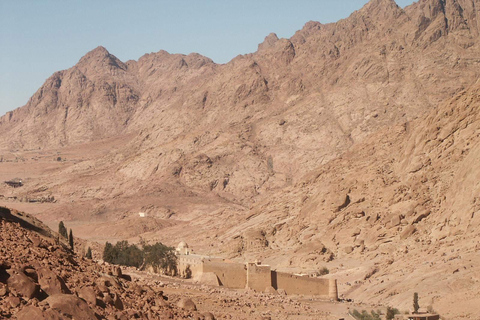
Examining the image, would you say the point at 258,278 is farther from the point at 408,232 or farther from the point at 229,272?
the point at 408,232

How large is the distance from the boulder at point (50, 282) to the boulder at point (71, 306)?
0.43 m

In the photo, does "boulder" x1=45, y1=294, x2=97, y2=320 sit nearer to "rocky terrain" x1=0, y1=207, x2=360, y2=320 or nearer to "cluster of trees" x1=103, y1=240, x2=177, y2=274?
"rocky terrain" x1=0, y1=207, x2=360, y2=320

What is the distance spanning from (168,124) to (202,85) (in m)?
14.7

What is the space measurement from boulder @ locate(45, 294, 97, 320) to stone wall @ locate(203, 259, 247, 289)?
1105 inches

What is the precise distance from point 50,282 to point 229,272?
28905mm

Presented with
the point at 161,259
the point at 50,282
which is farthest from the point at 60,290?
the point at 161,259

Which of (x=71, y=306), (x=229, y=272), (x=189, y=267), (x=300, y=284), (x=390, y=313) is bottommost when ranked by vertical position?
(x=71, y=306)

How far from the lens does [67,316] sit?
14992 mm

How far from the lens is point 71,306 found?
15.4 metres

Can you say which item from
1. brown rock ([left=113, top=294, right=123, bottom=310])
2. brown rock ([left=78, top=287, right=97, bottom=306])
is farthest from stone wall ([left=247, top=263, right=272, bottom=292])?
brown rock ([left=78, top=287, right=97, bottom=306])

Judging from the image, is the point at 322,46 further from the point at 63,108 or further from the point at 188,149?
the point at 63,108

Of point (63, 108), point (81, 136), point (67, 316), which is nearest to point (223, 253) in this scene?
point (67, 316)

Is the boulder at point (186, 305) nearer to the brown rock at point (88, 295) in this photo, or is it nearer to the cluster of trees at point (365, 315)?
the brown rock at point (88, 295)

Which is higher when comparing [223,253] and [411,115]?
[411,115]
